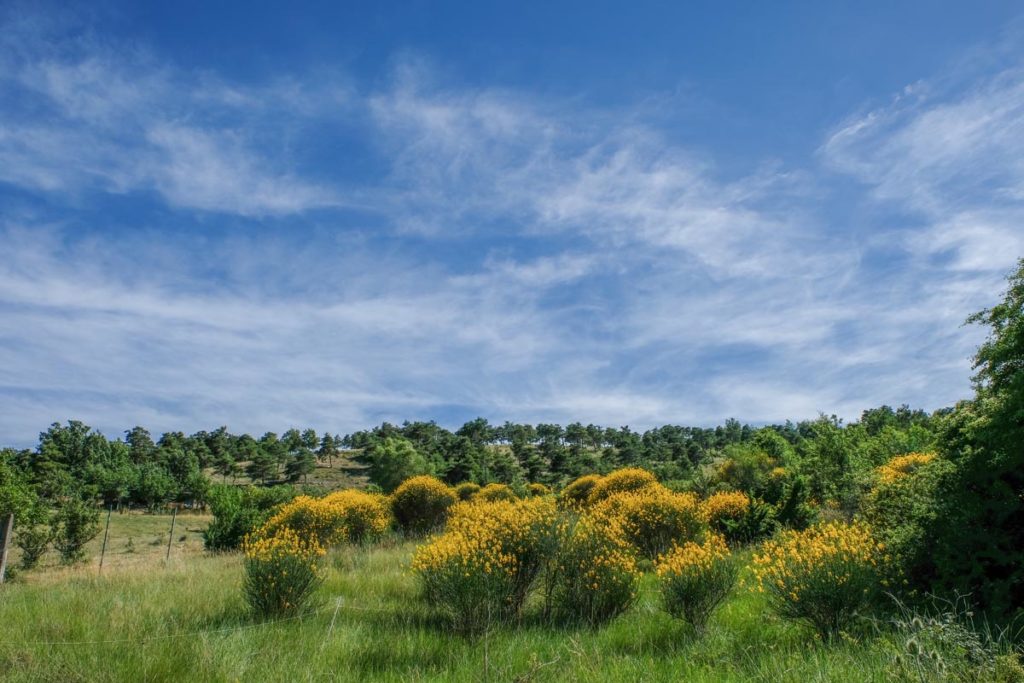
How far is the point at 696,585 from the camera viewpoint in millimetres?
8086

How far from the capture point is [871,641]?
6.41 meters

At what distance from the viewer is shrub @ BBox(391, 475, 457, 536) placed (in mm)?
23266

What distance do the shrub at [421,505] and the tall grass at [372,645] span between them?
12.3 metres

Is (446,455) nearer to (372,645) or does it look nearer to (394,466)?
(394,466)

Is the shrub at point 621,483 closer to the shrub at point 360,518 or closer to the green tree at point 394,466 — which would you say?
the shrub at point 360,518

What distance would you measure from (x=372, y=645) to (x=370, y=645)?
3cm

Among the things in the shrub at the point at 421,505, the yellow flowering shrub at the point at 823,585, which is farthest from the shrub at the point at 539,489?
the yellow flowering shrub at the point at 823,585

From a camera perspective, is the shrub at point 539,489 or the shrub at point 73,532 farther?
the shrub at point 539,489

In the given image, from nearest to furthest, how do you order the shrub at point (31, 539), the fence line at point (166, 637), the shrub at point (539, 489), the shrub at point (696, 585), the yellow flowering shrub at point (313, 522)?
the fence line at point (166, 637) < the shrub at point (696, 585) < the yellow flowering shrub at point (313, 522) < the shrub at point (31, 539) < the shrub at point (539, 489)

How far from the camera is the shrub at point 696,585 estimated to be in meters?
8.09

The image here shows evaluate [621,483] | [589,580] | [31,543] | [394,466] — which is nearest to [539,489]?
[621,483]

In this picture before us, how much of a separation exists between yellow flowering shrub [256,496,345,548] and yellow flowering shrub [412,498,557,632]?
31.1 feet

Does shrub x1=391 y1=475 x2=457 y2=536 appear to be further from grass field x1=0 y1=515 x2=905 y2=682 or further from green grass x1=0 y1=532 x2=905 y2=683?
green grass x1=0 y1=532 x2=905 y2=683

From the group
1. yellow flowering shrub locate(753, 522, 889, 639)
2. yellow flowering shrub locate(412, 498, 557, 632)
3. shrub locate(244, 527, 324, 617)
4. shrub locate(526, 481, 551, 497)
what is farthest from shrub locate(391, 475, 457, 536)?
yellow flowering shrub locate(753, 522, 889, 639)
